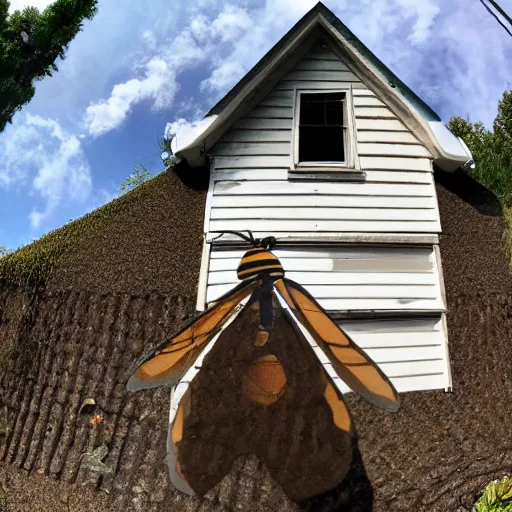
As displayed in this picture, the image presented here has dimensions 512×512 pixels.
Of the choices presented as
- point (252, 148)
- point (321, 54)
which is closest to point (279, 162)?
point (252, 148)

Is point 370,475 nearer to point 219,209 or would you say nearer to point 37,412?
point 219,209

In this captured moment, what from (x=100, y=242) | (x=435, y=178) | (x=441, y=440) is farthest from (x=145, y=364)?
(x=435, y=178)

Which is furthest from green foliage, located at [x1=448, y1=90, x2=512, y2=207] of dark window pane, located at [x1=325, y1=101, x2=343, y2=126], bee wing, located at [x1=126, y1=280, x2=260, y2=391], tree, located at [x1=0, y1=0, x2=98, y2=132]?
tree, located at [x1=0, y1=0, x2=98, y2=132]

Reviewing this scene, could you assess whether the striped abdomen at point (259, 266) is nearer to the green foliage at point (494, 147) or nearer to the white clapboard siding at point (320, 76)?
the white clapboard siding at point (320, 76)

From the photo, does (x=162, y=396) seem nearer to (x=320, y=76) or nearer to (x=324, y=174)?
(x=324, y=174)

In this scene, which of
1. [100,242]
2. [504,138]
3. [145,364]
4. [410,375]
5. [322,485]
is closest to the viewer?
[145,364]

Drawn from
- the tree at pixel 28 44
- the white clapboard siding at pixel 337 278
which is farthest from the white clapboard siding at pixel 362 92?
the tree at pixel 28 44
